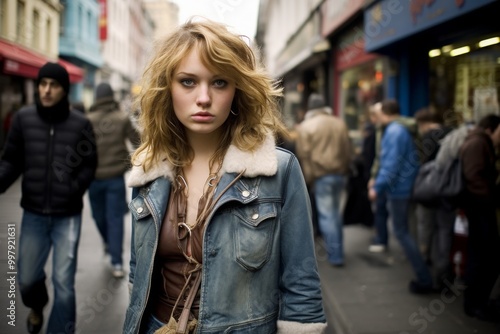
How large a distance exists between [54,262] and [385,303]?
9.79ft

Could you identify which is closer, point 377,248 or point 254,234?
point 254,234

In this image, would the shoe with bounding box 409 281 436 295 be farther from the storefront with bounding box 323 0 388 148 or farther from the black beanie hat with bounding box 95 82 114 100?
the storefront with bounding box 323 0 388 148

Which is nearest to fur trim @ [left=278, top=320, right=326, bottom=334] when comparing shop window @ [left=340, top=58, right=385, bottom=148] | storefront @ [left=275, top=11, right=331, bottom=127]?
storefront @ [left=275, top=11, right=331, bottom=127]

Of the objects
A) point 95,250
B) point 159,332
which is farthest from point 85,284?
point 159,332

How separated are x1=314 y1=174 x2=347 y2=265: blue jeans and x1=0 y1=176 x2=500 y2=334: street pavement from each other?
0.20 metres

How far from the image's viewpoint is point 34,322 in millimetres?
3549

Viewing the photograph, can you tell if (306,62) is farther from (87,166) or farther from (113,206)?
(87,166)

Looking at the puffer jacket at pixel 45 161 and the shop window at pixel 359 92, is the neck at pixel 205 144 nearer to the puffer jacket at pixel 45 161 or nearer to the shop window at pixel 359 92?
the puffer jacket at pixel 45 161

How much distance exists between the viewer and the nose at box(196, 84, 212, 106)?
5.50 ft

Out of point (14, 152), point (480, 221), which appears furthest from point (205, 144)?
point (480, 221)

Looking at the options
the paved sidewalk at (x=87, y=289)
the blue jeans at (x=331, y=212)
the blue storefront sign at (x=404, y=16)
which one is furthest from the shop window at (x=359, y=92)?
the paved sidewalk at (x=87, y=289)

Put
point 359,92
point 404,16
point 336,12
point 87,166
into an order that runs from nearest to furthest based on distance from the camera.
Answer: point 87,166 → point 404,16 → point 336,12 → point 359,92

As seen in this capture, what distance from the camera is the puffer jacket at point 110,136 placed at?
5.44 m

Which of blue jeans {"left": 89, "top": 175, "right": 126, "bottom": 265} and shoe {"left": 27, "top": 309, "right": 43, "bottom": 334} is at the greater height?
blue jeans {"left": 89, "top": 175, "right": 126, "bottom": 265}
